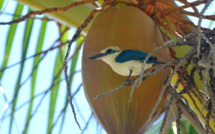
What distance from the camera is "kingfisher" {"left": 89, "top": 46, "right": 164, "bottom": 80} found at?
878mm

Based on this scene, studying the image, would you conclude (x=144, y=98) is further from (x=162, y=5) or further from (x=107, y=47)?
(x=162, y=5)

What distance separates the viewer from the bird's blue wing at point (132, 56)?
2.88 ft

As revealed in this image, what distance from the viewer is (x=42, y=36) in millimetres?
1376

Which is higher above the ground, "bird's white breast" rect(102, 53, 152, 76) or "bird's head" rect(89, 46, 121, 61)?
"bird's head" rect(89, 46, 121, 61)

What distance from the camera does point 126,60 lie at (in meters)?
0.88

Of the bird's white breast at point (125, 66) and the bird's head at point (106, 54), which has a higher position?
the bird's head at point (106, 54)

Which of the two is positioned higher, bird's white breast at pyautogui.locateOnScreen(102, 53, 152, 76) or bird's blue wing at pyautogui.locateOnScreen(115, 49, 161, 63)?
bird's blue wing at pyautogui.locateOnScreen(115, 49, 161, 63)

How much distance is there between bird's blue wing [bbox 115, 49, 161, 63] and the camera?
88 cm

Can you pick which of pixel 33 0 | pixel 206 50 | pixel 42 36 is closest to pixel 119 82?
pixel 206 50

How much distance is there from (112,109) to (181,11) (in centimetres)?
27

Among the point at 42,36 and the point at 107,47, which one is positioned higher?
the point at 107,47

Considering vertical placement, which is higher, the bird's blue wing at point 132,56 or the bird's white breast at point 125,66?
the bird's blue wing at point 132,56

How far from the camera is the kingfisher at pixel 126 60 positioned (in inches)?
34.6

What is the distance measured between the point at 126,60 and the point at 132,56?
0.01 meters
